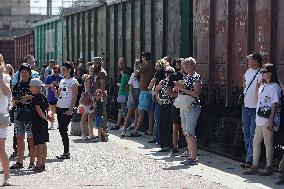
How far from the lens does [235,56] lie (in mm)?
12391

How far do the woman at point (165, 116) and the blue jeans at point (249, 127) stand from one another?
2.39 m

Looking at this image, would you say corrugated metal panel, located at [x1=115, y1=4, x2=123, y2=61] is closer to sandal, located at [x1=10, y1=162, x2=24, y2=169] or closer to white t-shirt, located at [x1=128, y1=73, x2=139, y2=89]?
white t-shirt, located at [x1=128, y1=73, x2=139, y2=89]

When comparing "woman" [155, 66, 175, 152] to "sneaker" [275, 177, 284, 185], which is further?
"woman" [155, 66, 175, 152]

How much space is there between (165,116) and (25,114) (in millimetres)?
3511

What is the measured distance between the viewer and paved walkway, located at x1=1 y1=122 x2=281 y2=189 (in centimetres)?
979

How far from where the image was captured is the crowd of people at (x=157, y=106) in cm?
1042

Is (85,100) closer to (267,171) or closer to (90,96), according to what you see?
(90,96)

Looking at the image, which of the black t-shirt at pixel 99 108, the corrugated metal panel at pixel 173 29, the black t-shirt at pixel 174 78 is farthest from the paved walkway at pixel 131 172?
the corrugated metal panel at pixel 173 29

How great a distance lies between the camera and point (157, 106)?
14312mm

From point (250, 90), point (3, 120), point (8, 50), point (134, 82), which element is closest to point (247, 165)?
point (250, 90)

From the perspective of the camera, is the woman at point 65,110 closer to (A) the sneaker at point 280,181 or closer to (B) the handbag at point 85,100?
(B) the handbag at point 85,100

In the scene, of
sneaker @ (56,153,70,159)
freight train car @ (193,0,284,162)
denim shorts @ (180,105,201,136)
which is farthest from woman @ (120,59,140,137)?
denim shorts @ (180,105,201,136)

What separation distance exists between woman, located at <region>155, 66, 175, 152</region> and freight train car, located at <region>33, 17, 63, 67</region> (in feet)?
51.0

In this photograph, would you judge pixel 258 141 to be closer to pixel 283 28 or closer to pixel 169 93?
pixel 283 28
